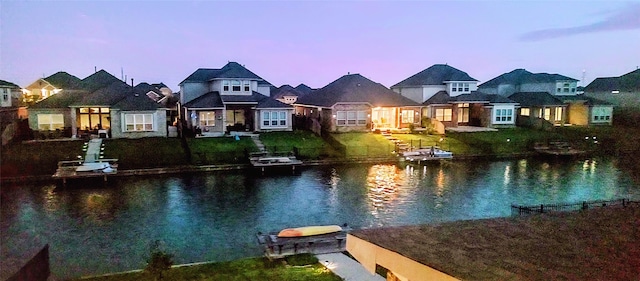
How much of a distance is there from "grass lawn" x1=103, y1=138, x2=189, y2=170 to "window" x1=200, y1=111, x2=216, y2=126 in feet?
18.9

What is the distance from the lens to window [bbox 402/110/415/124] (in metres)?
45.8

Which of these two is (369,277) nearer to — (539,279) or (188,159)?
(539,279)

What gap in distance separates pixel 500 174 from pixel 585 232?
2447cm

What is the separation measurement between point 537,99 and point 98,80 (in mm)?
47380

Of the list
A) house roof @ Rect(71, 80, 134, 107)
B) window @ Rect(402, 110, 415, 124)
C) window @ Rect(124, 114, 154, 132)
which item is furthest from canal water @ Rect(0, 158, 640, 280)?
window @ Rect(402, 110, 415, 124)

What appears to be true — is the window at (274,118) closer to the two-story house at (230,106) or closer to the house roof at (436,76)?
the two-story house at (230,106)

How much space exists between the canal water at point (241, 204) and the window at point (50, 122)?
12.6 metres

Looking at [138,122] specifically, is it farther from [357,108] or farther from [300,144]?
[357,108]

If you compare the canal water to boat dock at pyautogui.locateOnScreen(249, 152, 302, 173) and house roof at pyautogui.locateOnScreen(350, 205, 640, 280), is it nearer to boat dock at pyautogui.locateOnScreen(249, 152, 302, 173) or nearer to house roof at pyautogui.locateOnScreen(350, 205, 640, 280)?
boat dock at pyautogui.locateOnScreen(249, 152, 302, 173)

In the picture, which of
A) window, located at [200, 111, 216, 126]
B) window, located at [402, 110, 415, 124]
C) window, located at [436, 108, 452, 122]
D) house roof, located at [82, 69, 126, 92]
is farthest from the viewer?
window, located at [436, 108, 452, 122]

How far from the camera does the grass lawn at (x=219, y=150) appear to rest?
103 feet

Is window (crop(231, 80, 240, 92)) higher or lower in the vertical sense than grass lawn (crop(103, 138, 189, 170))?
higher

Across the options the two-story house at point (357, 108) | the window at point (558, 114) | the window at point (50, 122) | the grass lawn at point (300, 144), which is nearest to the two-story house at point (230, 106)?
the grass lawn at point (300, 144)

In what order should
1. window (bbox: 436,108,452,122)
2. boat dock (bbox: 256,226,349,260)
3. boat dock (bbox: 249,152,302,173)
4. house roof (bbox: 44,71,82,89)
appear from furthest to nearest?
window (bbox: 436,108,452,122) → house roof (bbox: 44,71,82,89) → boat dock (bbox: 249,152,302,173) → boat dock (bbox: 256,226,349,260)
